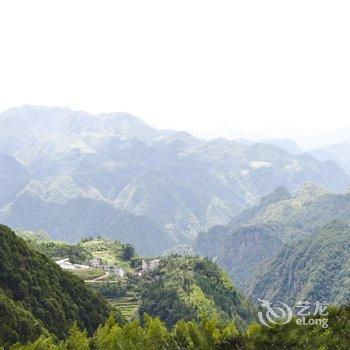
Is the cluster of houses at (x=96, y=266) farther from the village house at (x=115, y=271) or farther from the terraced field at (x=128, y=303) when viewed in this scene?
the terraced field at (x=128, y=303)

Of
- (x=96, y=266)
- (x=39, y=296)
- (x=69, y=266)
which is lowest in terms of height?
(x=96, y=266)

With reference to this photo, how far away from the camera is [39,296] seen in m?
65.1

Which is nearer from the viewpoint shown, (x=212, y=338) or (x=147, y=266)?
(x=212, y=338)

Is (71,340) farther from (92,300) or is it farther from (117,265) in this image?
(117,265)

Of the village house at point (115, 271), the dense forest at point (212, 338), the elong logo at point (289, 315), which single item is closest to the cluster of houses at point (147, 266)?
the village house at point (115, 271)

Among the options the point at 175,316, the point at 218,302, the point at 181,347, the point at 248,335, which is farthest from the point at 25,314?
the point at 218,302

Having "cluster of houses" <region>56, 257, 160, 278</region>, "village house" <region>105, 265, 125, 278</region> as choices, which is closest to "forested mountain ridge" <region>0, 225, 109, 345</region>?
"cluster of houses" <region>56, 257, 160, 278</region>

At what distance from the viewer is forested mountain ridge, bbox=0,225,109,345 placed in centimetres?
5500

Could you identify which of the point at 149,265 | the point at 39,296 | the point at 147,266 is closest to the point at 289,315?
the point at 39,296

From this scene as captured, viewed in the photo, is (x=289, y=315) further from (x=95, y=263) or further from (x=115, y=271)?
(x=95, y=263)

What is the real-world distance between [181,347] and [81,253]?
460ft

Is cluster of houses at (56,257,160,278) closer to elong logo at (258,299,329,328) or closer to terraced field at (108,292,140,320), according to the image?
terraced field at (108,292,140,320)

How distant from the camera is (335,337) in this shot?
1558 inches

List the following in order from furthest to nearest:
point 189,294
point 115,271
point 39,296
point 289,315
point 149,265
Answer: point 149,265
point 115,271
point 189,294
point 39,296
point 289,315
